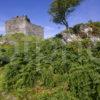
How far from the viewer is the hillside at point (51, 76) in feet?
36.6

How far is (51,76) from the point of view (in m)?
12.0

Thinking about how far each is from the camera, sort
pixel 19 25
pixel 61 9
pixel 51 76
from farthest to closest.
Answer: pixel 19 25 → pixel 61 9 → pixel 51 76

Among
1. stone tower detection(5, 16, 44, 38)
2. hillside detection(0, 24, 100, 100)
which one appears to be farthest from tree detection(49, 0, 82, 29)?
hillside detection(0, 24, 100, 100)

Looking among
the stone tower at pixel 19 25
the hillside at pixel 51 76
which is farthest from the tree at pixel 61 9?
the hillside at pixel 51 76

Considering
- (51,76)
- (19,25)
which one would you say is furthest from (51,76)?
(19,25)

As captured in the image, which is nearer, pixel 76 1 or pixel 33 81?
pixel 33 81

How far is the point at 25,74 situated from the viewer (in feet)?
40.0

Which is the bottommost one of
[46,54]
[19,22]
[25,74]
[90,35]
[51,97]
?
[51,97]

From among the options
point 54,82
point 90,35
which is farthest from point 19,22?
point 54,82

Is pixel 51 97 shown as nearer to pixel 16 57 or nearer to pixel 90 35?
pixel 16 57

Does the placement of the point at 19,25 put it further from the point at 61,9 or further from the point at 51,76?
the point at 51,76

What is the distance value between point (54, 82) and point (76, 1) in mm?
17915

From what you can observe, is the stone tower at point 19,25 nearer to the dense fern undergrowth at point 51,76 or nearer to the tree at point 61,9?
the tree at point 61,9

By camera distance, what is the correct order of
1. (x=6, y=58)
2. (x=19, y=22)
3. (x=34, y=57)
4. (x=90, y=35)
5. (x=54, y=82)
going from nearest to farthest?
1. (x=54, y=82)
2. (x=34, y=57)
3. (x=6, y=58)
4. (x=90, y=35)
5. (x=19, y=22)
